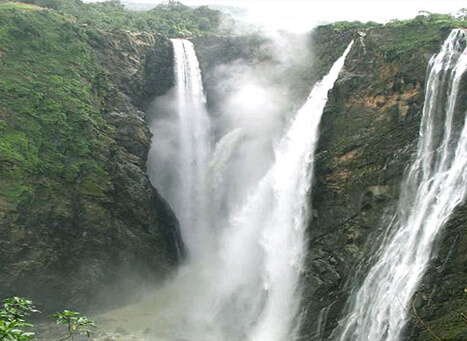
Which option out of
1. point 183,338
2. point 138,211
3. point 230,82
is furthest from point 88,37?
point 183,338

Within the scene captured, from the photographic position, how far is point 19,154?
20531mm

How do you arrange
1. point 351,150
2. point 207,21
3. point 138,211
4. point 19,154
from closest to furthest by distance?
point 351,150 → point 19,154 → point 138,211 → point 207,21

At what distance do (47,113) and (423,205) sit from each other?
663 inches

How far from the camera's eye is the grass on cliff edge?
67.5 ft

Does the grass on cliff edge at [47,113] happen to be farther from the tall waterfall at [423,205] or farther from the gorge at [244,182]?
the tall waterfall at [423,205]

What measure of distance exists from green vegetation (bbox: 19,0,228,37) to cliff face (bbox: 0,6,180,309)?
20.2 feet

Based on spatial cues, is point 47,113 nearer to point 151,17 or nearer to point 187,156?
point 187,156

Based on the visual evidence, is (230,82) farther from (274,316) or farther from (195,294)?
(274,316)

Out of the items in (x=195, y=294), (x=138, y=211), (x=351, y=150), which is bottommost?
(x=195, y=294)

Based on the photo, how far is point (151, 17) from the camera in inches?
1681

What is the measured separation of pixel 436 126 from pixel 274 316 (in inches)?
375

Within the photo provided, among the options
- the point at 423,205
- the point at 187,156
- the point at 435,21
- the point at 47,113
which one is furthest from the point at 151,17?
the point at 423,205

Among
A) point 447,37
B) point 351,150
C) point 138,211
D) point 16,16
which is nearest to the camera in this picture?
point 447,37

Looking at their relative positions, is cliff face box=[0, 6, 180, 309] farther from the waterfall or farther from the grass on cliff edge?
the waterfall
